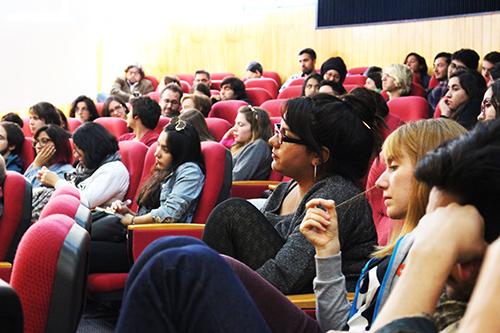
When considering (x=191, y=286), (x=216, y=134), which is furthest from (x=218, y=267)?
(x=216, y=134)

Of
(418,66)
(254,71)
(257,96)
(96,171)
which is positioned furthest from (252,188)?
(254,71)

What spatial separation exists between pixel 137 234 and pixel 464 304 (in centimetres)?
159

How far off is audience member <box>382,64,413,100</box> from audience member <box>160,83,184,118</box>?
0.90m

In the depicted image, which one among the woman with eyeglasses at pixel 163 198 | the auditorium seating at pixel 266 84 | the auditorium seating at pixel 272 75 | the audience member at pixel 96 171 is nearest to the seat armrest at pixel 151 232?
the woman with eyeglasses at pixel 163 198

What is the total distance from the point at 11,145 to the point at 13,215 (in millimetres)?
1167

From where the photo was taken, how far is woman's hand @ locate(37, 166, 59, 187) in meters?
2.68

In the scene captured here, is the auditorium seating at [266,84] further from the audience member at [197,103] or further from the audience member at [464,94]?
the audience member at [464,94]

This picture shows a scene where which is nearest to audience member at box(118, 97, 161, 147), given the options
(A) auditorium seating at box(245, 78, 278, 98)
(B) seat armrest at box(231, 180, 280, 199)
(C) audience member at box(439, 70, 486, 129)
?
(B) seat armrest at box(231, 180, 280, 199)

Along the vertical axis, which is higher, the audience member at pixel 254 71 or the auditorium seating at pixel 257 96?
the audience member at pixel 254 71

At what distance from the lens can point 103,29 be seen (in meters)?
6.92

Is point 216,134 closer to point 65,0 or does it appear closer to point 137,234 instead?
point 137,234

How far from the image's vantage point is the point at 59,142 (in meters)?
2.97

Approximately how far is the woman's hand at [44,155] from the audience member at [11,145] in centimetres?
24

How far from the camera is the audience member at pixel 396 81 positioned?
4004 millimetres
